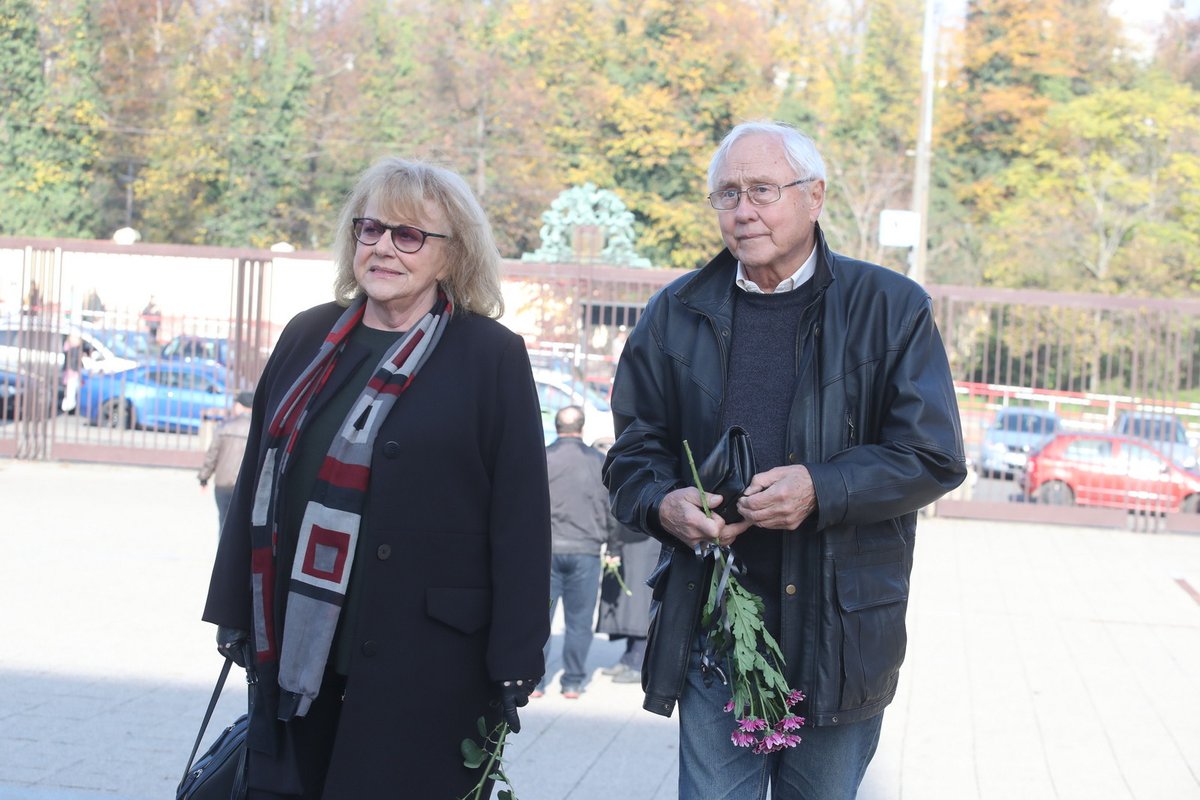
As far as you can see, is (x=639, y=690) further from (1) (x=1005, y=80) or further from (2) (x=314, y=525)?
(1) (x=1005, y=80)

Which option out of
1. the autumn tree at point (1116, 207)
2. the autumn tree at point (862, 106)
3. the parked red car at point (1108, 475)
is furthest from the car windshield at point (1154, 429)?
the autumn tree at point (862, 106)

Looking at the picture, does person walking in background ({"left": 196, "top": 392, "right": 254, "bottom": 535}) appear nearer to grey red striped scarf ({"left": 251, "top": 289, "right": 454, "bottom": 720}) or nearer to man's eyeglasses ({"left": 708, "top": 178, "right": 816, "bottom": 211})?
grey red striped scarf ({"left": 251, "top": 289, "right": 454, "bottom": 720})

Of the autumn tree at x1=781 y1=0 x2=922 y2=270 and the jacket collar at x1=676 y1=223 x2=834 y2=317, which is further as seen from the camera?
the autumn tree at x1=781 y1=0 x2=922 y2=270

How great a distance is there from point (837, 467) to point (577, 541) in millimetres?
5164

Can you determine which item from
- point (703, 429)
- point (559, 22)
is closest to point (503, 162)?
point (559, 22)

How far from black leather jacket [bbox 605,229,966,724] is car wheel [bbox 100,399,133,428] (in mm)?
15793

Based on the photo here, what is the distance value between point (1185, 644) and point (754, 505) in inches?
319

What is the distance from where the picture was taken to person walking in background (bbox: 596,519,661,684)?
26.9ft

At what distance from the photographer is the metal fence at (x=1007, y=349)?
1650 cm

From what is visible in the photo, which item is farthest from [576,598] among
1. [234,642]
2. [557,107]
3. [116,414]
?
[557,107]

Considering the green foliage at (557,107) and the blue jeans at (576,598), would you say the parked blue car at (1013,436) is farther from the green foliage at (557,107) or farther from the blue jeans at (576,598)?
the green foliage at (557,107)

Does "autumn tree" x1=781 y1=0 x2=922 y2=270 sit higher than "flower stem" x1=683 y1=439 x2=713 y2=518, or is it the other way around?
"autumn tree" x1=781 y1=0 x2=922 y2=270

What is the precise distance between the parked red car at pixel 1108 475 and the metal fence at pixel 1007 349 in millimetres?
40

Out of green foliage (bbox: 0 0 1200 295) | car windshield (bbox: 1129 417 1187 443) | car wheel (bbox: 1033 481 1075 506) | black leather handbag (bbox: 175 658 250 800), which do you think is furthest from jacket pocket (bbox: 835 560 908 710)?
green foliage (bbox: 0 0 1200 295)
